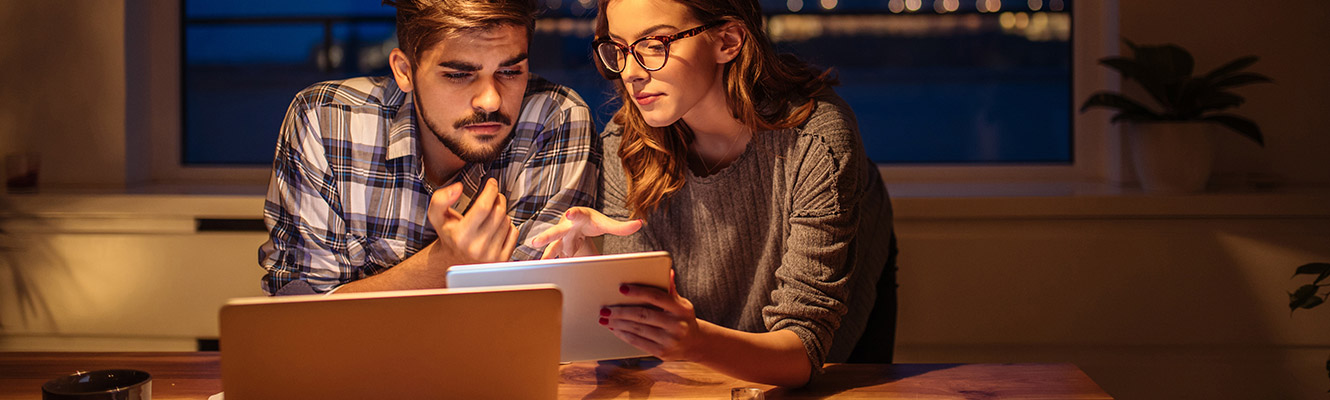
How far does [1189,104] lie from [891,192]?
A: 0.81 meters

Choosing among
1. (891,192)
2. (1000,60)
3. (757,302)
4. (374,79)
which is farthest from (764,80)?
(1000,60)

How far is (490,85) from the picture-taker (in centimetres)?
162

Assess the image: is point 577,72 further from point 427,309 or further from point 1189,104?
point 427,309

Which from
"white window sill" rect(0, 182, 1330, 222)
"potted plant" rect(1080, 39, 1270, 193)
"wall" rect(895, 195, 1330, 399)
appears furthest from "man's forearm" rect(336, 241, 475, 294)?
"potted plant" rect(1080, 39, 1270, 193)

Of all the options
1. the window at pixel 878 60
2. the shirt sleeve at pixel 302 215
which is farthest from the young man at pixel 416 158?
the window at pixel 878 60

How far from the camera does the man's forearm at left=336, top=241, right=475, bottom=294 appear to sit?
1.65 metres

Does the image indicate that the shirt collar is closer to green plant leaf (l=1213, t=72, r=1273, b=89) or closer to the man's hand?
the man's hand

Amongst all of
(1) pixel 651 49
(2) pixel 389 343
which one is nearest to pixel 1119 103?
(1) pixel 651 49

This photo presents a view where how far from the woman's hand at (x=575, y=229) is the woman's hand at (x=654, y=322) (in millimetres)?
260

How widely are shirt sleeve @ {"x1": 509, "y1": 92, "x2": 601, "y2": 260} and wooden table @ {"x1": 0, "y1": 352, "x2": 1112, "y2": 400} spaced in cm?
32

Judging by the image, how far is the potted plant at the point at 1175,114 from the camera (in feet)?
8.23

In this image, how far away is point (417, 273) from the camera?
1662 millimetres

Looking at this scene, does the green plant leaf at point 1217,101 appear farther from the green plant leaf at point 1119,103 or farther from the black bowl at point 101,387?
the black bowl at point 101,387

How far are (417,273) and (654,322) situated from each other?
1.98 ft
